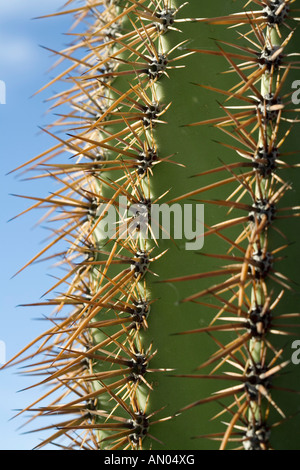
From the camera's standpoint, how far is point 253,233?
1184 millimetres

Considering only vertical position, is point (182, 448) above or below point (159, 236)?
below

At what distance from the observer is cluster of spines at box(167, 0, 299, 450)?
1147mm

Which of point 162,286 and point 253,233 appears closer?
point 253,233

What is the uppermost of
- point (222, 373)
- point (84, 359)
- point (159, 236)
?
point (159, 236)

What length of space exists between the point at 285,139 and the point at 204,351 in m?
0.41

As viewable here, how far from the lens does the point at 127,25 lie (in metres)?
1.67

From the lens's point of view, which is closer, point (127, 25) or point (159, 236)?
point (159, 236)

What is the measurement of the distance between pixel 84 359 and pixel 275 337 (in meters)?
0.53

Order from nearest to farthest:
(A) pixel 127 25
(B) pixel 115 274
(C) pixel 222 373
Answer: (C) pixel 222 373 → (B) pixel 115 274 → (A) pixel 127 25

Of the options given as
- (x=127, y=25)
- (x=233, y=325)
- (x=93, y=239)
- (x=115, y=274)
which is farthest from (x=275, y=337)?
(x=127, y=25)

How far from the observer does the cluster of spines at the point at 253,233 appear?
115cm

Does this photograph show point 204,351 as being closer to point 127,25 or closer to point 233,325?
point 233,325

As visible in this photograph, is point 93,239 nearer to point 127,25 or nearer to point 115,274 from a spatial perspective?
A: point 115,274
